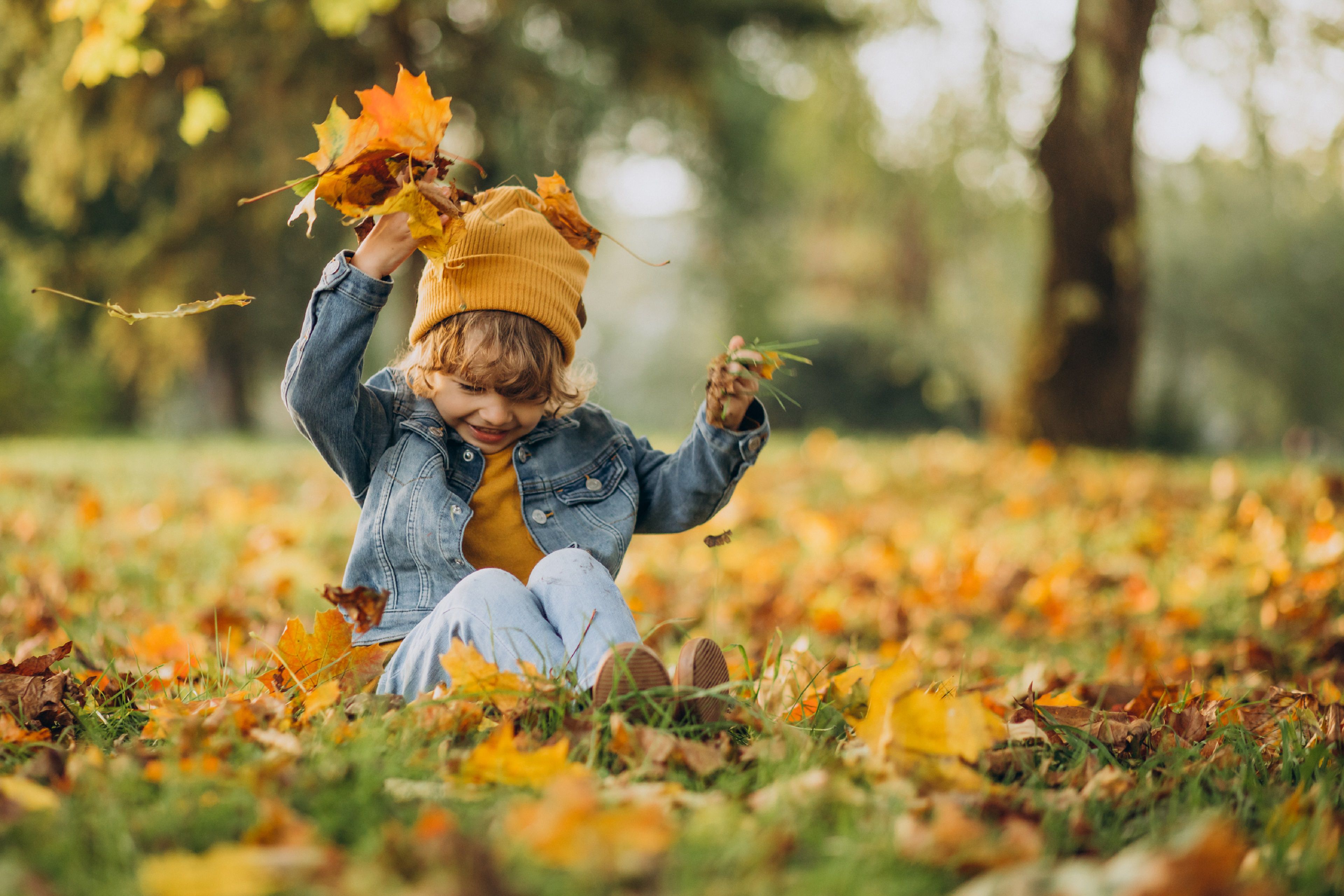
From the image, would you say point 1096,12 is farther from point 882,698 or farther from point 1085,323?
point 882,698

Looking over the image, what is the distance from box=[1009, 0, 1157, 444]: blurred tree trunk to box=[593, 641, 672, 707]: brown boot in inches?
245

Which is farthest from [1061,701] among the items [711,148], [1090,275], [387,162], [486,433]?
[711,148]

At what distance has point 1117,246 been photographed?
6.69m

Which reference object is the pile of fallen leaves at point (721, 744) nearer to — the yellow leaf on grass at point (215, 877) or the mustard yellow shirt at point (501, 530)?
the yellow leaf on grass at point (215, 877)

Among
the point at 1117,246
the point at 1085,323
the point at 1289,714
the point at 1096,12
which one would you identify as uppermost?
the point at 1096,12

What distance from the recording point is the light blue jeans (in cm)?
163

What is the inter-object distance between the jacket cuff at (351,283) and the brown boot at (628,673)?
30.8 inches

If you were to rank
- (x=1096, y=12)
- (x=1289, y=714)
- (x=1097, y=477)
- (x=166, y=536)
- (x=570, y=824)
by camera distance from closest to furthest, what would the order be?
(x=570, y=824)
(x=1289, y=714)
(x=166, y=536)
(x=1097, y=477)
(x=1096, y=12)

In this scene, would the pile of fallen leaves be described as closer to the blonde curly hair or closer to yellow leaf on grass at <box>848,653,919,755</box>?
yellow leaf on grass at <box>848,653,919,755</box>

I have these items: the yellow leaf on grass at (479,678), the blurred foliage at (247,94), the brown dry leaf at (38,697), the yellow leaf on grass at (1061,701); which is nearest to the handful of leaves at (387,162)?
the yellow leaf on grass at (479,678)

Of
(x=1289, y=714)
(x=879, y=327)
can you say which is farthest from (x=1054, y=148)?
(x=879, y=327)

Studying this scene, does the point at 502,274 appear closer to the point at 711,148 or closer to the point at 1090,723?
the point at 1090,723

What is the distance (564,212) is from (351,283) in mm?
445

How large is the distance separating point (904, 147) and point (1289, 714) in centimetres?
736
